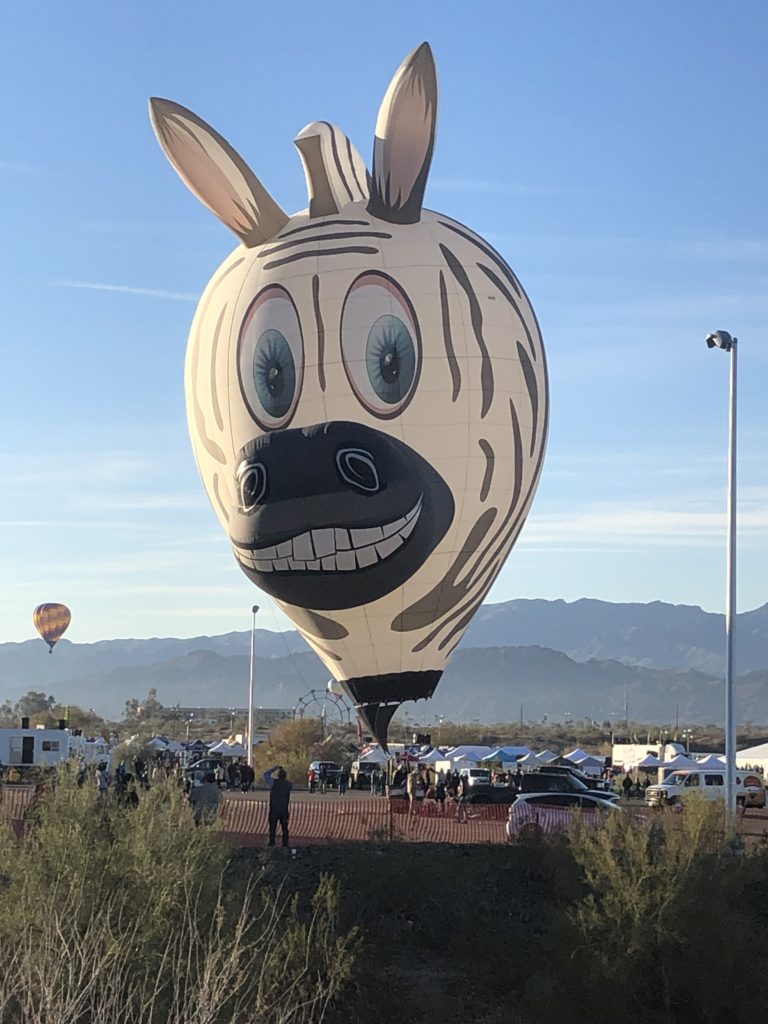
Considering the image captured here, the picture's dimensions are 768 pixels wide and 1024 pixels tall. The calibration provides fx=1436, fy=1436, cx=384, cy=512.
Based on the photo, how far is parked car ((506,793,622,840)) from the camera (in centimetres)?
2228

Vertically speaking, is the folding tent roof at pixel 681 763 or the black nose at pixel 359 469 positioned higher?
the black nose at pixel 359 469

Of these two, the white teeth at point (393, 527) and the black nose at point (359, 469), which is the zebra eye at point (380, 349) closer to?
the black nose at point (359, 469)

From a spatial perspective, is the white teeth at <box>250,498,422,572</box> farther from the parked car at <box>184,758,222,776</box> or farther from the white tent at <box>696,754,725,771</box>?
the white tent at <box>696,754,725,771</box>

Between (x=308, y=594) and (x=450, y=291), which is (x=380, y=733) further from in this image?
(x=450, y=291)

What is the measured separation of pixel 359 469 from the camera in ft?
83.7

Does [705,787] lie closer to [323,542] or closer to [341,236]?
[323,542]

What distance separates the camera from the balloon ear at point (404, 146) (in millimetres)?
26750

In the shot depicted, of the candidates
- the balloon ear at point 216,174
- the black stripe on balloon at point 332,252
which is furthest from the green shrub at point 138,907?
the balloon ear at point 216,174

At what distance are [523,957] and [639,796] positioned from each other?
25754 millimetres

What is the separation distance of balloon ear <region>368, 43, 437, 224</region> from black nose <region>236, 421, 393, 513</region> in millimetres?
4430

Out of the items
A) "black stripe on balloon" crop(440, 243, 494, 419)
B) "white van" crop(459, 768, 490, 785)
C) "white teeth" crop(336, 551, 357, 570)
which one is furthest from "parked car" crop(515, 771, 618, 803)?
"black stripe on balloon" crop(440, 243, 494, 419)

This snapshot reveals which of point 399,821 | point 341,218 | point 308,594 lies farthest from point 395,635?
point 341,218

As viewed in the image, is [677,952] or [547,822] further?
[547,822]

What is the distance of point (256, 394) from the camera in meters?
26.3
